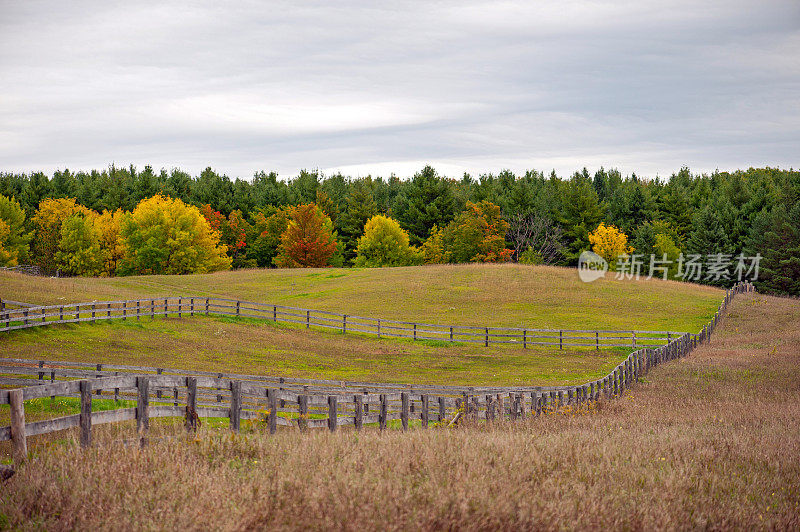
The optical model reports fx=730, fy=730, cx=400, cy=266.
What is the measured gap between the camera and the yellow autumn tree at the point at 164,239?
85.4m

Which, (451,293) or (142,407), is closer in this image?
(142,407)

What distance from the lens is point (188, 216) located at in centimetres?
8850

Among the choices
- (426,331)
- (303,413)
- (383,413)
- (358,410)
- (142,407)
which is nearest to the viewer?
(142,407)

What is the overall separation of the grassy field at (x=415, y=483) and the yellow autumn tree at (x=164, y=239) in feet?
261

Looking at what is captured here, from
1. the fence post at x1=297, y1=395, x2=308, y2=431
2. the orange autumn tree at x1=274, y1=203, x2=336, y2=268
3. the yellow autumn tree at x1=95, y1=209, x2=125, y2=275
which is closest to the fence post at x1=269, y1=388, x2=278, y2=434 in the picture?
the fence post at x1=297, y1=395, x2=308, y2=431

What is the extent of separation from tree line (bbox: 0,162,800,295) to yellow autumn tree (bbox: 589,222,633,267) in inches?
53.7

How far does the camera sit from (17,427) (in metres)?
8.12

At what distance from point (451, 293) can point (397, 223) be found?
42.1 meters

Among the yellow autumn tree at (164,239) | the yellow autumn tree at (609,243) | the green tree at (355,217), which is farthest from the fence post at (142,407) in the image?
the yellow autumn tree at (609,243)

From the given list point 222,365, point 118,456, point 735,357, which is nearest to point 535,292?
point 735,357

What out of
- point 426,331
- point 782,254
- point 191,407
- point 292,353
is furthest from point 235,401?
point 782,254

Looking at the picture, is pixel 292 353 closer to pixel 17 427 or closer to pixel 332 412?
pixel 332 412

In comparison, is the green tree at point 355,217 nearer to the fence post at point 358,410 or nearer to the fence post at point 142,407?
the fence post at point 358,410

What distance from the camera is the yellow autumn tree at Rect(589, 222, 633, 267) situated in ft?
342
